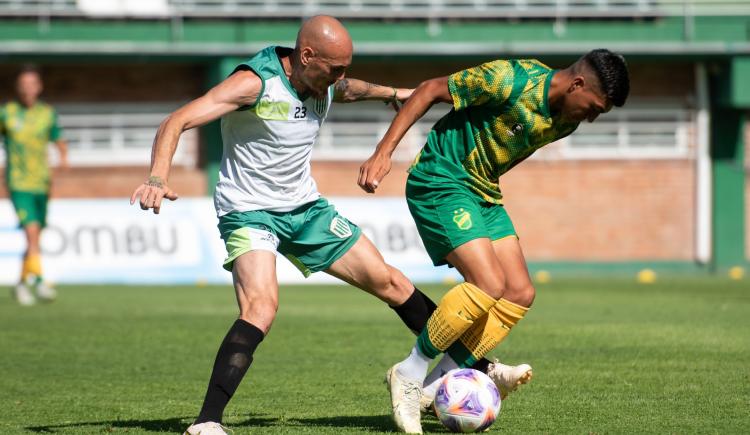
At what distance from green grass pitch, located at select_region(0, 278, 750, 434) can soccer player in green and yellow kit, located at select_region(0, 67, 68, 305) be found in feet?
1.41

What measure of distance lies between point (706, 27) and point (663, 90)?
1.44 meters

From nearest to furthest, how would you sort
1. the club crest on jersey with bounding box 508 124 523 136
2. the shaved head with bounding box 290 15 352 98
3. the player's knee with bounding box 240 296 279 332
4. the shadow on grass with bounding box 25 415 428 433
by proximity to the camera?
1. the player's knee with bounding box 240 296 279 332
2. the shaved head with bounding box 290 15 352 98
3. the shadow on grass with bounding box 25 415 428 433
4. the club crest on jersey with bounding box 508 124 523 136

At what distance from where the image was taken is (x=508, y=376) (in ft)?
22.2

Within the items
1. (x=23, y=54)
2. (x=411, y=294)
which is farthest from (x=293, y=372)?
(x=23, y=54)

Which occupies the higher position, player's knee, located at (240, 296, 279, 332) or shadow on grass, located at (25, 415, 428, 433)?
player's knee, located at (240, 296, 279, 332)

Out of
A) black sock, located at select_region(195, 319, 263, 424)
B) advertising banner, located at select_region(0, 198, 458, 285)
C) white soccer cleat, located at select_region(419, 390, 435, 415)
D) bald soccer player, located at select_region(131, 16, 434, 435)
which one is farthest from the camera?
advertising banner, located at select_region(0, 198, 458, 285)

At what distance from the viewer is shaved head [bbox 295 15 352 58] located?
635 cm

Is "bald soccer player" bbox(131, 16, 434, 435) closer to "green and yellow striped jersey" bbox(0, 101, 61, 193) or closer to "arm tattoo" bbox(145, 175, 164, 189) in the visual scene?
"arm tattoo" bbox(145, 175, 164, 189)

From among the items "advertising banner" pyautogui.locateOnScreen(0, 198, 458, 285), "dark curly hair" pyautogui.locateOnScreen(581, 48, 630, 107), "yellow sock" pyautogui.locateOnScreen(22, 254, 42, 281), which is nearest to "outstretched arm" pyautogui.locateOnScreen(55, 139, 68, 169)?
"yellow sock" pyautogui.locateOnScreen(22, 254, 42, 281)

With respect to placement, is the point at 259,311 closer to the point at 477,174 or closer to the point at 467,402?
the point at 467,402

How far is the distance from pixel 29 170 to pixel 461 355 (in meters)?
10.3

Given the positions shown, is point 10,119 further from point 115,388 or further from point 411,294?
point 411,294

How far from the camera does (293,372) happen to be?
8922mm

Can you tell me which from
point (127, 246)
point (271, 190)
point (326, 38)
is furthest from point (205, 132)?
point (326, 38)
